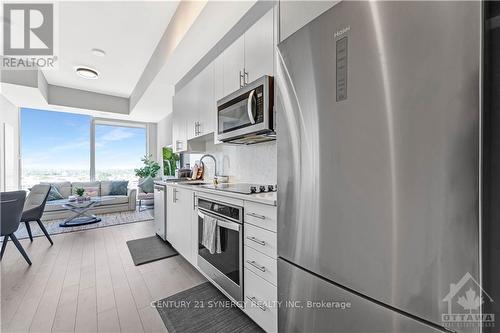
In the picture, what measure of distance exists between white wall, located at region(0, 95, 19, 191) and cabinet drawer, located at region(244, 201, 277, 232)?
530 centimetres

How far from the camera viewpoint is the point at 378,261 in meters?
0.75

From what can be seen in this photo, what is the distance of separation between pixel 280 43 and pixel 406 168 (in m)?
0.90

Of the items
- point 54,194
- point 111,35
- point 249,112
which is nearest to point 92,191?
point 54,194

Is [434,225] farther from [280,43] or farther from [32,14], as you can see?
[32,14]

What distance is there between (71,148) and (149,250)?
4.84m

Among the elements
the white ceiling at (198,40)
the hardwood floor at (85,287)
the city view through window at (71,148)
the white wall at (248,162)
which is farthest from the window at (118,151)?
the white wall at (248,162)

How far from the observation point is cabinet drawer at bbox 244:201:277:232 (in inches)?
49.1

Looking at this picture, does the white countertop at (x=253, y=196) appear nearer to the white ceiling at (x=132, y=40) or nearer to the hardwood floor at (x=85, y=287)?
the hardwood floor at (x=85, y=287)

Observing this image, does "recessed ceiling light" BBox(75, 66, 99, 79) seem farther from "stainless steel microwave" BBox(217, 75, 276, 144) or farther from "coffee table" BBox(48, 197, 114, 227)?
"stainless steel microwave" BBox(217, 75, 276, 144)

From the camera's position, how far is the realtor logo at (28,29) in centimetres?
236

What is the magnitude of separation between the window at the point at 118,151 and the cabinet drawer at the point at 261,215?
633 cm

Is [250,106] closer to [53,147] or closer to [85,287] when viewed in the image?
[85,287]

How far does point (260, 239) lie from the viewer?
134 centimetres

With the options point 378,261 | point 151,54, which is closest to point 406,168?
point 378,261
